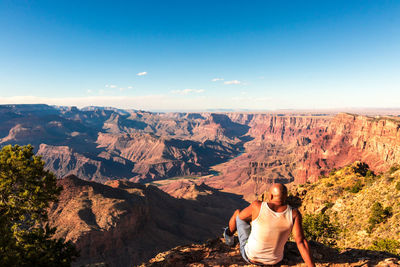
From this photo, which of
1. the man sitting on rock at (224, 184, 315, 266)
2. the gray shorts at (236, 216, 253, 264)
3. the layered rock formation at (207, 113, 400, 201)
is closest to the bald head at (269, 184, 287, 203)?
the man sitting on rock at (224, 184, 315, 266)

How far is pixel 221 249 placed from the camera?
10.4 metres

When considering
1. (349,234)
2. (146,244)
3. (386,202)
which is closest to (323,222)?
(349,234)

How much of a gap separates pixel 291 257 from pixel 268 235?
10.6 ft

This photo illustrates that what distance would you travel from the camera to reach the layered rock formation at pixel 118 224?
179 feet

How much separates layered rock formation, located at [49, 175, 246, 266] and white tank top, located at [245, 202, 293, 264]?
50.3 metres

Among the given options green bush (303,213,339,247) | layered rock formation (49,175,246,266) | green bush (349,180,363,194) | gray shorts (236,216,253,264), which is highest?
gray shorts (236,216,253,264)

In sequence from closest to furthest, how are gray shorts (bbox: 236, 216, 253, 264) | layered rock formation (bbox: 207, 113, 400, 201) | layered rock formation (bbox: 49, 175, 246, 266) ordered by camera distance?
1. gray shorts (bbox: 236, 216, 253, 264)
2. layered rock formation (bbox: 49, 175, 246, 266)
3. layered rock formation (bbox: 207, 113, 400, 201)

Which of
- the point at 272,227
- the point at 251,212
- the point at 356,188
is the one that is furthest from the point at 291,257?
the point at 356,188

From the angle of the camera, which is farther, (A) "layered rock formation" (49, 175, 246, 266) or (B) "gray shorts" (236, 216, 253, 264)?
(A) "layered rock formation" (49, 175, 246, 266)

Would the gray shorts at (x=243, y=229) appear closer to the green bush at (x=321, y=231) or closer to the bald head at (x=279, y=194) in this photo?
the bald head at (x=279, y=194)

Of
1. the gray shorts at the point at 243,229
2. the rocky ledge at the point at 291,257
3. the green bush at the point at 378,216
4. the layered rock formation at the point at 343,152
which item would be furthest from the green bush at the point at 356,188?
the layered rock formation at the point at 343,152

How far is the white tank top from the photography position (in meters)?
5.70

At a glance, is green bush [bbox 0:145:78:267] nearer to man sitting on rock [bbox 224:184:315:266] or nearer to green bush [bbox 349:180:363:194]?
man sitting on rock [bbox 224:184:315:266]

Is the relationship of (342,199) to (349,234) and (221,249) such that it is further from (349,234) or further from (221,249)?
(221,249)
